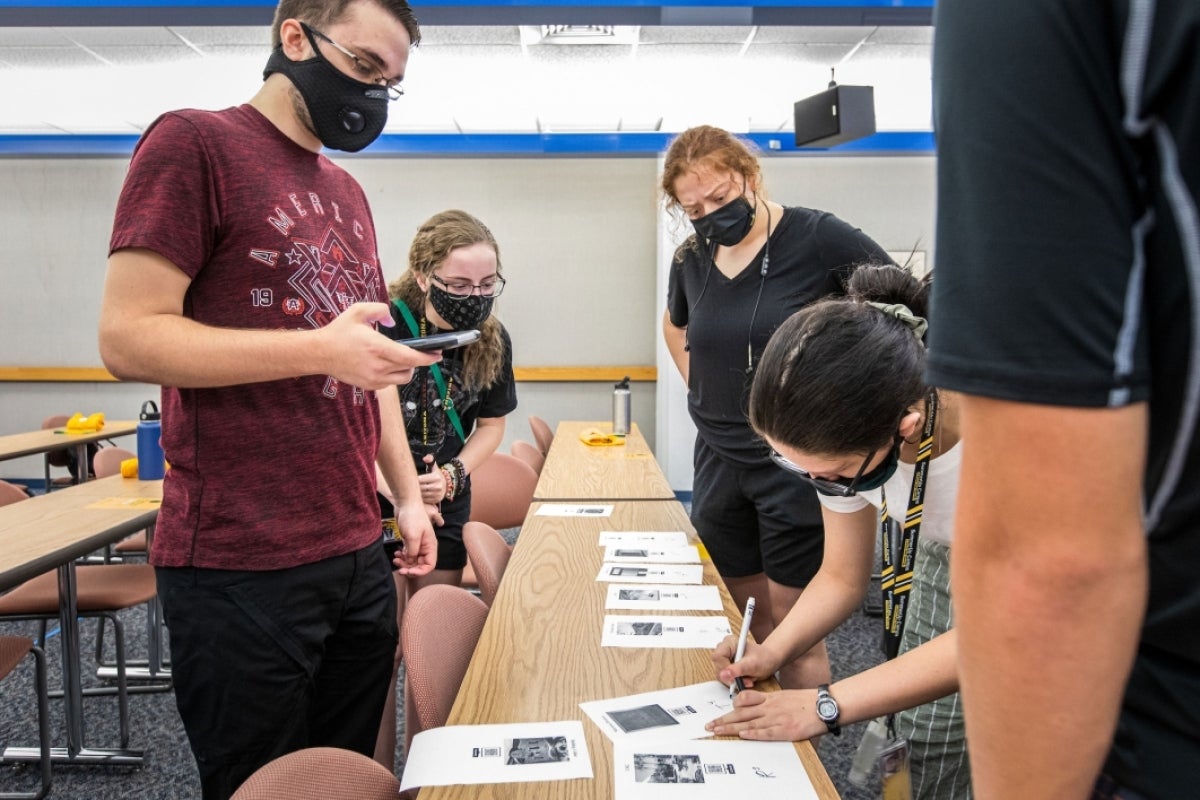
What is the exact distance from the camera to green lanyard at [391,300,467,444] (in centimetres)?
213

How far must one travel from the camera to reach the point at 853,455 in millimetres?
1095

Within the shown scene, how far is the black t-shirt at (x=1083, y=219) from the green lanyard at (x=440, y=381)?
1.86 m

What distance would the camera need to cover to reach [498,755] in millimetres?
1009

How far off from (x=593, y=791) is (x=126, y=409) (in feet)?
23.8

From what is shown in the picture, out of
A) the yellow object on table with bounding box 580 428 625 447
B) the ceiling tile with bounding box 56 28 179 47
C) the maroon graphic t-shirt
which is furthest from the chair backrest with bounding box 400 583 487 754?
the ceiling tile with bounding box 56 28 179 47

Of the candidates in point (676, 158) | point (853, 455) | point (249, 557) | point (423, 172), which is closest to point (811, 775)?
point (853, 455)

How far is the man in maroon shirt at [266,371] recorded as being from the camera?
109 centimetres

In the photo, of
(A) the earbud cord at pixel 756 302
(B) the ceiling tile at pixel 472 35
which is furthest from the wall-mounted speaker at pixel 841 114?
(A) the earbud cord at pixel 756 302

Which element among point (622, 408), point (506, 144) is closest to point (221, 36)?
point (506, 144)

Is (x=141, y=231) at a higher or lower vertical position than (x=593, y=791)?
higher

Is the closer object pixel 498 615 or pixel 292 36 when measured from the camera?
pixel 292 36

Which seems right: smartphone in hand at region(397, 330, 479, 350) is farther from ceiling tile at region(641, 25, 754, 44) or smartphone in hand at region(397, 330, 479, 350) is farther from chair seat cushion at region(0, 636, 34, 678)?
ceiling tile at region(641, 25, 754, 44)

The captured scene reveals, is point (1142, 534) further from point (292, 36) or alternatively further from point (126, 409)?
point (126, 409)

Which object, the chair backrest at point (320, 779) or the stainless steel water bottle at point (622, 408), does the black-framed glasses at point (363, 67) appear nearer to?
the chair backrest at point (320, 779)
